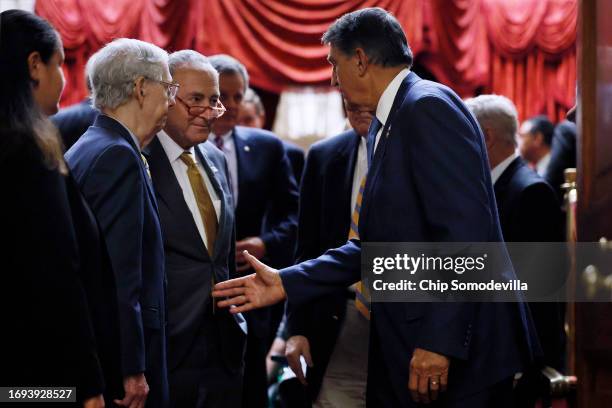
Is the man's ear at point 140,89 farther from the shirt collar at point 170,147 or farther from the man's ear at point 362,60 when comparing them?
the man's ear at point 362,60

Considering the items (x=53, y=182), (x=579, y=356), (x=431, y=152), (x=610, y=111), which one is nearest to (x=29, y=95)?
(x=53, y=182)

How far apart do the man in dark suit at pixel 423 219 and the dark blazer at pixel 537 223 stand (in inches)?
38.6

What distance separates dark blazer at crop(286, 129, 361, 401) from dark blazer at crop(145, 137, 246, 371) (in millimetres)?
379

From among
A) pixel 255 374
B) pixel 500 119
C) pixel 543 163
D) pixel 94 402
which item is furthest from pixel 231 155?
pixel 543 163

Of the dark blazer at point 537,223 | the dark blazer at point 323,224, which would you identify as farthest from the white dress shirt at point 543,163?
the dark blazer at point 323,224

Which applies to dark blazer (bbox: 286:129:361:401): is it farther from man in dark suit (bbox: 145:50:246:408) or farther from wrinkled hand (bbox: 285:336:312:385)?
man in dark suit (bbox: 145:50:246:408)

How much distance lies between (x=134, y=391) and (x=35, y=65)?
83cm

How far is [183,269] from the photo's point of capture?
2791 mm

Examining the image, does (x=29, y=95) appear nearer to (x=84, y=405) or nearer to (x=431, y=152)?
(x=84, y=405)

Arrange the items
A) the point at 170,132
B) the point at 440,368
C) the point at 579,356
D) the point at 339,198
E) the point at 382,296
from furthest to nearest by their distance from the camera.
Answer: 1. the point at 339,198
2. the point at 170,132
3. the point at 579,356
4. the point at 382,296
5. the point at 440,368

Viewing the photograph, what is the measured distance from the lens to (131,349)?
2.31 metres

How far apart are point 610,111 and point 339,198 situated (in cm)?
110

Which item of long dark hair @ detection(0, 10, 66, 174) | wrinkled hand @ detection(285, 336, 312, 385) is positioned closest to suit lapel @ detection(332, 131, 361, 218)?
wrinkled hand @ detection(285, 336, 312, 385)

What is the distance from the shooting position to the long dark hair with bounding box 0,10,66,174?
1902 mm
